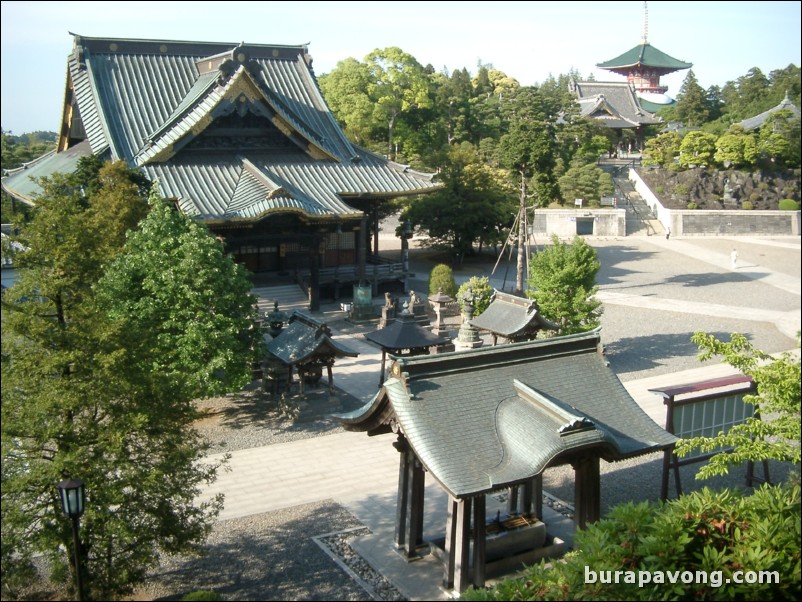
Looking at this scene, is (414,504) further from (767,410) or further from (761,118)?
(761,118)

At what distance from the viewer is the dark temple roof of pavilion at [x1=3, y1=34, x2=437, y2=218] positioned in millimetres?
28797

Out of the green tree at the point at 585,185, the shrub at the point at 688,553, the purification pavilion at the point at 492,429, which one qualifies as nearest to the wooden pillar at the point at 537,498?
the purification pavilion at the point at 492,429

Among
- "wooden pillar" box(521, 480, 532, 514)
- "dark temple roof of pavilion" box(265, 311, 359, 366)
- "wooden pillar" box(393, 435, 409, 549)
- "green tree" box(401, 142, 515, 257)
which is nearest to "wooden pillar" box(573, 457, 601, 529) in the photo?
"wooden pillar" box(521, 480, 532, 514)

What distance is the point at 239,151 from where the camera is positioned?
102 ft

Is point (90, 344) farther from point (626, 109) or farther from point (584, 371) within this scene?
point (626, 109)

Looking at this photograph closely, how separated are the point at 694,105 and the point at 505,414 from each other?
5413cm

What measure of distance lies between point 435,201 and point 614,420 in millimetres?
25803

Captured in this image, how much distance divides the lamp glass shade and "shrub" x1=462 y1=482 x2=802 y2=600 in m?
4.56

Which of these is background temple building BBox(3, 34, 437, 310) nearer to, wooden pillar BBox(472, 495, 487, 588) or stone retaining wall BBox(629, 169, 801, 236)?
wooden pillar BBox(472, 495, 487, 588)

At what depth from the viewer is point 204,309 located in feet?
58.3

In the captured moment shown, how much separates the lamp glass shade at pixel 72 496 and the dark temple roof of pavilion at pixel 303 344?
10.3 metres

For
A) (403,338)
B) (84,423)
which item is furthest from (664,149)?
(84,423)

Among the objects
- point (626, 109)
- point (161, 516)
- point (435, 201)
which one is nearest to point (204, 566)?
point (161, 516)

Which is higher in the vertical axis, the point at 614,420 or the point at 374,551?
the point at 614,420
